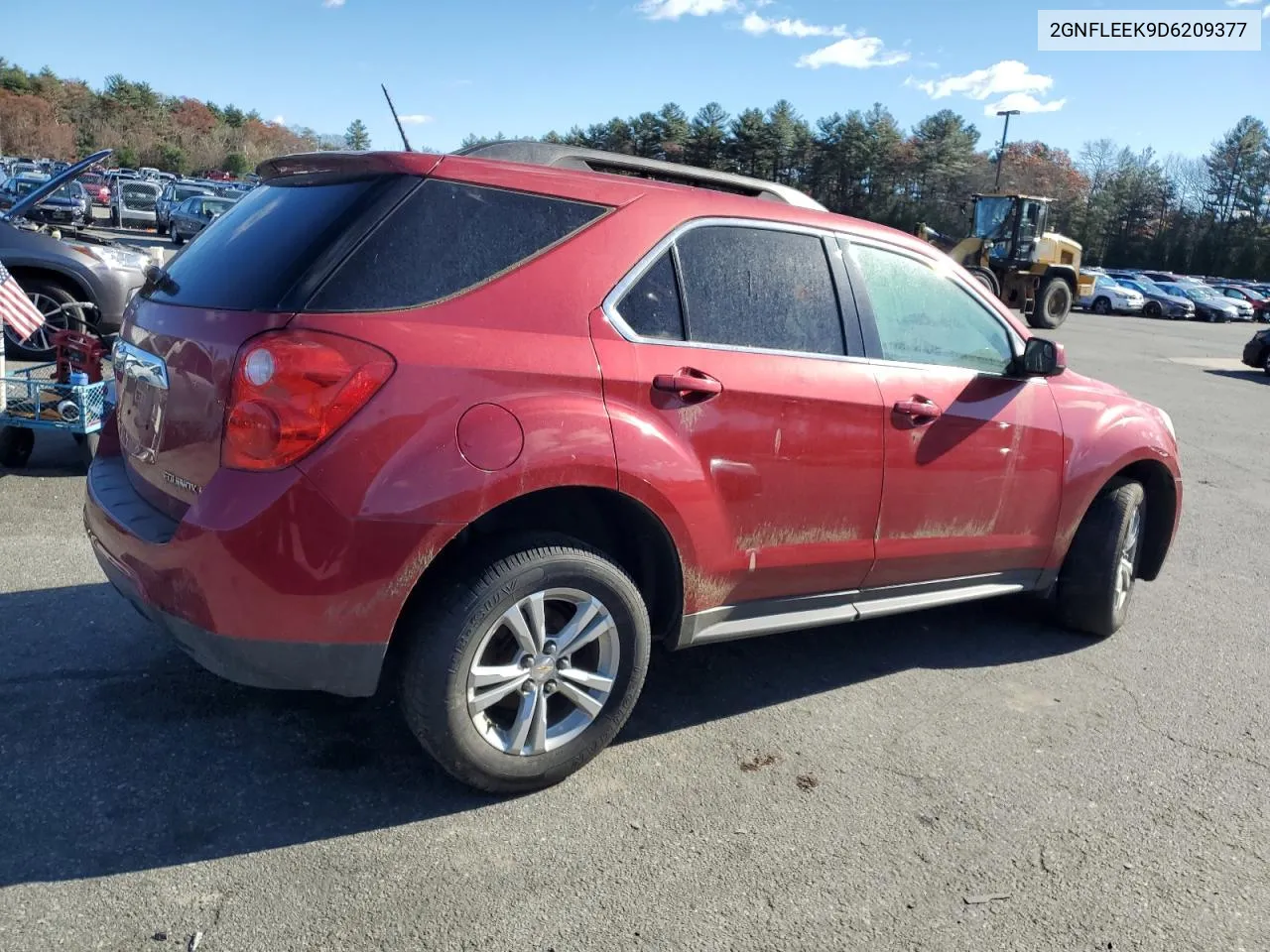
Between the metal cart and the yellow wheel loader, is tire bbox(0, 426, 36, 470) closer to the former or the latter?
the metal cart

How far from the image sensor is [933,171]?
247 ft

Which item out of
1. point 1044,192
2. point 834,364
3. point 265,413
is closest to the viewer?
point 265,413

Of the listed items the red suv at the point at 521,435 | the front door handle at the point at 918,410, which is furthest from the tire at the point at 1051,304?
the front door handle at the point at 918,410

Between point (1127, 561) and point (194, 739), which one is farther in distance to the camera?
point (1127, 561)

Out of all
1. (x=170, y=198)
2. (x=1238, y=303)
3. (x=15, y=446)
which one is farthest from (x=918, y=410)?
(x=1238, y=303)

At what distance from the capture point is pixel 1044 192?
2960 inches

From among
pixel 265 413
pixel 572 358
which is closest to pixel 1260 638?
pixel 572 358

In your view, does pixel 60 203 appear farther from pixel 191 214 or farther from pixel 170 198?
pixel 170 198

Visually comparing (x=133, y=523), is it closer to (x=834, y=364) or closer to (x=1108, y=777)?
(x=834, y=364)

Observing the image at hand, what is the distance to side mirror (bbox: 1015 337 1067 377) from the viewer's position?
4043 mm

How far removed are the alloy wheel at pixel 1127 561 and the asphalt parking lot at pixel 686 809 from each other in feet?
1.01

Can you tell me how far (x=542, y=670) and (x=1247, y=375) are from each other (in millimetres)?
20577

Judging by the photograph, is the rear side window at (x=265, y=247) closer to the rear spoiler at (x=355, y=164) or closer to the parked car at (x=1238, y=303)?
the rear spoiler at (x=355, y=164)

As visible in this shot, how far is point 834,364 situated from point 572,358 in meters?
1.08
